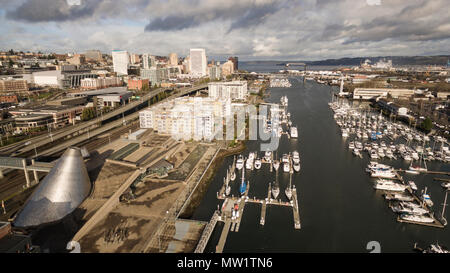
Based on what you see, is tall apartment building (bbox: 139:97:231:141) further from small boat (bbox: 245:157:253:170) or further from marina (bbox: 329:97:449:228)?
marina (bbox: 329:97:449:228)

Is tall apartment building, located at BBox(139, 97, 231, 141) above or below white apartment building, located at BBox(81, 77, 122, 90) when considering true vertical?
below

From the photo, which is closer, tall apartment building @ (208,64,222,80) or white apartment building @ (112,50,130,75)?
white apartment building @ (112,50,130,75)

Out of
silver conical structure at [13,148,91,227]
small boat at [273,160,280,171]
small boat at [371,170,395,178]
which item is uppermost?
silver conical structure at [13,148,91,227]

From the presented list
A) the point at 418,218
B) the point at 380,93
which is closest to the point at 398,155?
the point at 418,218

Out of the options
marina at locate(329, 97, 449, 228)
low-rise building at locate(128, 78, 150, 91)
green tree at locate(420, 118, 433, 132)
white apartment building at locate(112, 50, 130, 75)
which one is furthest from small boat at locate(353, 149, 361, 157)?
white apartment building at locate(112, 50, 130, 75)

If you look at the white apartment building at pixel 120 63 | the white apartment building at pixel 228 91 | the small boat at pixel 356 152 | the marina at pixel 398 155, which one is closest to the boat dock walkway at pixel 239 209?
the marina at pixel 398 155

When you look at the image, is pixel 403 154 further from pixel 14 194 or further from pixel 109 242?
pixel 14 194

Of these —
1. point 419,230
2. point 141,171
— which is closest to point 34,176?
point 141,171
